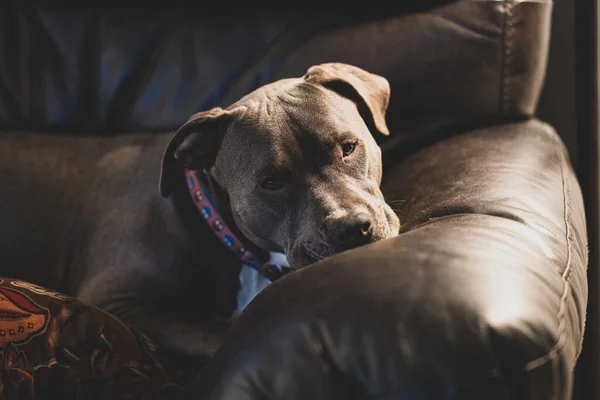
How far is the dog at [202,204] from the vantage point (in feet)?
4.74

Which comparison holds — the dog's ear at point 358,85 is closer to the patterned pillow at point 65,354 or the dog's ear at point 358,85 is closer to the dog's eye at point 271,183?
the dog's eye at point 271,183

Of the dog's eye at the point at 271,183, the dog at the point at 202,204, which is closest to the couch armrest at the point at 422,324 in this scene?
the dog at the point at 202,204

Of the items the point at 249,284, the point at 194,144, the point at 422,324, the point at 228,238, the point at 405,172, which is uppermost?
the point at 422,324

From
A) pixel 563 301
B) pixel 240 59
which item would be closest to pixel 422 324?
pixel 563 301

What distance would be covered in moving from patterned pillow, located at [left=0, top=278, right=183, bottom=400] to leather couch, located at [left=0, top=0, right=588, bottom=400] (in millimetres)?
276

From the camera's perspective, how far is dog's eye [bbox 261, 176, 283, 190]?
57.7 inches

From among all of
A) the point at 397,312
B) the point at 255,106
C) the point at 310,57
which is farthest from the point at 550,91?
the point at 397,312

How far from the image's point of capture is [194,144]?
160cm

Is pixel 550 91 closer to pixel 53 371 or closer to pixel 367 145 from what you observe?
pixel 367 145

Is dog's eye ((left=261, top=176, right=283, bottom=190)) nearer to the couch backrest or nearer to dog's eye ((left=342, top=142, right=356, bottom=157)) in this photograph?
dog's eye ((left=342, top=142, right=356, bottom=157))

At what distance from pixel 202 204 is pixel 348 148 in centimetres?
42

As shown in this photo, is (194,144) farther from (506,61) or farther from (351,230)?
(506,61)

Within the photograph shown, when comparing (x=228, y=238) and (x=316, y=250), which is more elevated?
(x=316, y=250)

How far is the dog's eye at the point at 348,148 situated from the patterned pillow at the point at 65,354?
1.83 feet
